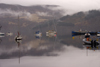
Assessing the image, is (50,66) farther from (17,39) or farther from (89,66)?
(17,39)

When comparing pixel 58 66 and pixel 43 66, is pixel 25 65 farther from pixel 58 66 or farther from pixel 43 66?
pixel 58 66

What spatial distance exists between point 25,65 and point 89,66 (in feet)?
31.8

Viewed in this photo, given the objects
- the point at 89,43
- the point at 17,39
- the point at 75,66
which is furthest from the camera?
the point at 17,39

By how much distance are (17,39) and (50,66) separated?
210ft

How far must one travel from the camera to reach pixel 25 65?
2614cm

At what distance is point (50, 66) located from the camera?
25203 millimetres

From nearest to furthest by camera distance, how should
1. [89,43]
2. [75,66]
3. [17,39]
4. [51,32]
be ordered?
[75,66], [89,43], [17,39], [51,32]

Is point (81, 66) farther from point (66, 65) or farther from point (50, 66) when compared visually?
point (50, 66)

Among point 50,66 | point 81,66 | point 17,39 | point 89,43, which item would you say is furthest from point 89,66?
point 17,39

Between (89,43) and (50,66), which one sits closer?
(50,66)

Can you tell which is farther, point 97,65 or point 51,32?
point 51,32

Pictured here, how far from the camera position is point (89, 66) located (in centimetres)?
2509

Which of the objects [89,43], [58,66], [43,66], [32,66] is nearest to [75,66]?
[58,66]

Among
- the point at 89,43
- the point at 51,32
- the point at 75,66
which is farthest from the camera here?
the point at 51,32
